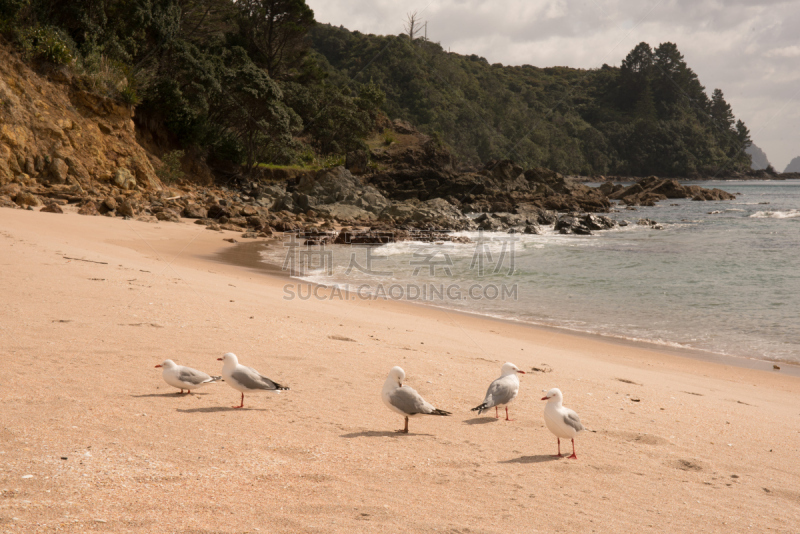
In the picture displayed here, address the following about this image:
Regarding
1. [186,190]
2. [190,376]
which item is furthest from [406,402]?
[186,190]

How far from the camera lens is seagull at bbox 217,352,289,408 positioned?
418cm

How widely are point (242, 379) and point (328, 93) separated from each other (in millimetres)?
45695

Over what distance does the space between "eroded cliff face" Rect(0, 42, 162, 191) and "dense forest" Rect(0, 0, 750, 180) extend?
3.08 feet

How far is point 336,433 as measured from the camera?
12.6 feet

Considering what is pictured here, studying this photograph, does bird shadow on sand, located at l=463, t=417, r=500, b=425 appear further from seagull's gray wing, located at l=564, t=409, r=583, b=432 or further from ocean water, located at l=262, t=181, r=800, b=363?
ocean water, located at l=262, t=181, r=800, b=363

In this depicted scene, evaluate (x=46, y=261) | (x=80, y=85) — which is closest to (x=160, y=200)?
(x=80, y=85)

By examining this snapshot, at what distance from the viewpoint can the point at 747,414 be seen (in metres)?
5.38

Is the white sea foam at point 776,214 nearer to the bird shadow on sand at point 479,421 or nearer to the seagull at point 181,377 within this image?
the bird shadow on sand at point 479,421

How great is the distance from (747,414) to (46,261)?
372 inches

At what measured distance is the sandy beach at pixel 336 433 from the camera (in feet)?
9.07

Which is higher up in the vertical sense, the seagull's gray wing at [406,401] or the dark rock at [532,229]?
the dark rock at [532,229]

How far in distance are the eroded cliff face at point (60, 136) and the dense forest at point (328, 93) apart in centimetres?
94

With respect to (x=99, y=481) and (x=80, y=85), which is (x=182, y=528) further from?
(x=80, y=85)

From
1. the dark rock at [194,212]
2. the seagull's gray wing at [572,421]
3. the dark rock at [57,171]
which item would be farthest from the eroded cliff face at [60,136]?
the seagull's gray wing at [572,421]
